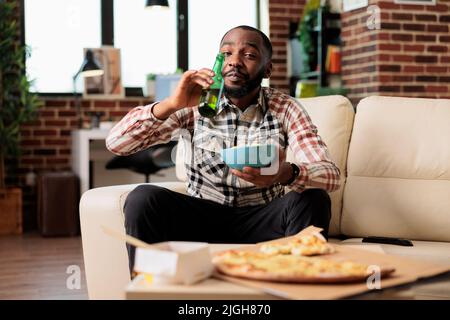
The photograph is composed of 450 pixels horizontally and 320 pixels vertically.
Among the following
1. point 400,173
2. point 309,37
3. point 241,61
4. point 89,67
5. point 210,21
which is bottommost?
point 400,173

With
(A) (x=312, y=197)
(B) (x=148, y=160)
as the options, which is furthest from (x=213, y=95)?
(B) (x=148, y=160)

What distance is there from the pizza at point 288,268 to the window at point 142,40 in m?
4.34

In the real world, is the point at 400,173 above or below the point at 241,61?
below

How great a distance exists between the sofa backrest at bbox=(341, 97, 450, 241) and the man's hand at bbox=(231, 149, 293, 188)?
22.7 inches

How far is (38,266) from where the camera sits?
3746 mm

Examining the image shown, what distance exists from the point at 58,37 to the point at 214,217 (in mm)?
3701

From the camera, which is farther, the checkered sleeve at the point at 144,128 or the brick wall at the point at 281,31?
the brick wall at the point at 281,31

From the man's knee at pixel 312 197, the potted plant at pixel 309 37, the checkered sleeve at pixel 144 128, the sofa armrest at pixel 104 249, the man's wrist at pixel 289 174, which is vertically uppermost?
the potted plant at pixel 309 37

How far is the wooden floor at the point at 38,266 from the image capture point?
3.14 metres

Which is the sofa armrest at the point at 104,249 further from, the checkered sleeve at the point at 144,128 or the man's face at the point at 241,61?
the man's face at the point at 241,61

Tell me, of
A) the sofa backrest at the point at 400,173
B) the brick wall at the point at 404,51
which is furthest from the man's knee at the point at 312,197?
the brick wall at the point at 404,51

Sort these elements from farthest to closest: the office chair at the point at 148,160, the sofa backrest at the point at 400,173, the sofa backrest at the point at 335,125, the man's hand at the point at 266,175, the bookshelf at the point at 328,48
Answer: the bookshelf at the point at 328,48 < the office chair at the point at 148,160 < the sofa backrest at the point at 335,125 < the sofa backrest at the point at 400,173 < the man's hand at the point at 266,175

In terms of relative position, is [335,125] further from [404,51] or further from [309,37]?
[309,37]

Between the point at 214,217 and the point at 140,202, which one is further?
the point at 214,217
